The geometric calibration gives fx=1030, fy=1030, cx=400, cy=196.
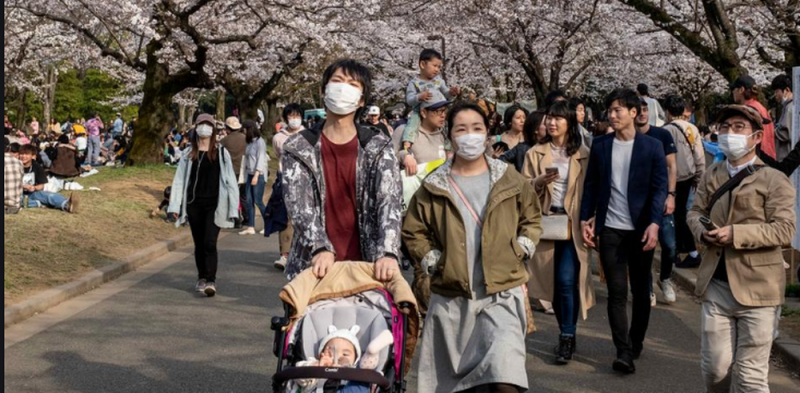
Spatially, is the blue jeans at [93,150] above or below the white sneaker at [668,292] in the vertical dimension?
below

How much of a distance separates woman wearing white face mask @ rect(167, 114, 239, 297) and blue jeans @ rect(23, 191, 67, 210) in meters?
6.31

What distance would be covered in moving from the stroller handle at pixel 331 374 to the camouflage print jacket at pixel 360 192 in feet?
2.47

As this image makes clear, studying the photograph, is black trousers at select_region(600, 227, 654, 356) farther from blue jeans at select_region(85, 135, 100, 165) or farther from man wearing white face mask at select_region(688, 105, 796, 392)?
blue jeans at select_region(85, 135, 100, 165)

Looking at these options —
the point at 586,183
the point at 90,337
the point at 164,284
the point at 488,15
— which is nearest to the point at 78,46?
the point at 488,15

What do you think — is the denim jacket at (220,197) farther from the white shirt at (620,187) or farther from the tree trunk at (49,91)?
the tree trunk at (49,91)

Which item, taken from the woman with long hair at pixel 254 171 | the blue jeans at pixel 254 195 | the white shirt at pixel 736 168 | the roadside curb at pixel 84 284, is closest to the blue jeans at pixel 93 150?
the woman with long hair at pixel 254 171

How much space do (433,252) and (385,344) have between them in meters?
0.80

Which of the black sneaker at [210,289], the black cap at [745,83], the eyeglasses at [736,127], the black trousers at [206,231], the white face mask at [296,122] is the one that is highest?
the black cap at [745,83]

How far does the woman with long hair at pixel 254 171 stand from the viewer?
1592 cm

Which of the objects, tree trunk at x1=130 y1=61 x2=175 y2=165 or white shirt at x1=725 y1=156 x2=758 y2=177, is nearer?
white shirt at x1=725 y1=156 x2=758 y2=177

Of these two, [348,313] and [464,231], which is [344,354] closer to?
[348,313]

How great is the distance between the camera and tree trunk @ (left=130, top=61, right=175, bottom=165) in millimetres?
25703

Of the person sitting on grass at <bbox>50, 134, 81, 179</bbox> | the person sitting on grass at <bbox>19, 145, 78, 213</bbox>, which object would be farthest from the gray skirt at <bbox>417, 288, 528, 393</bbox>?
the person sitting on grass at <bbox>50, 134, 81, 179</bbox>

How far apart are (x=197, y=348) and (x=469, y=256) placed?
136 inches
